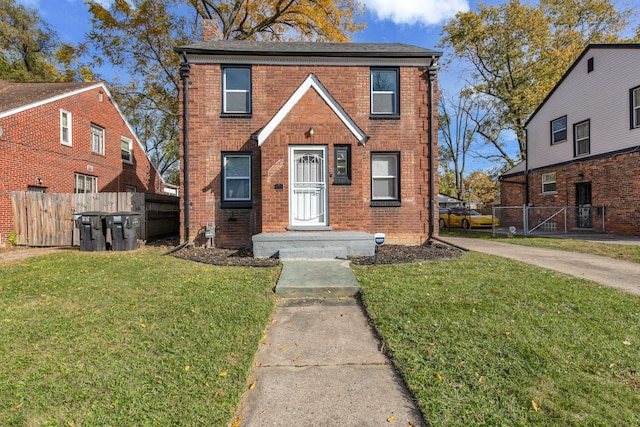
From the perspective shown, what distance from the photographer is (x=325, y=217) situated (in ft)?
28.8

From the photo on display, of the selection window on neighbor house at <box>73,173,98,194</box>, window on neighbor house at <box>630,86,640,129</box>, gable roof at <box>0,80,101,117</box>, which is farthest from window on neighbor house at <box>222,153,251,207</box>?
window on neighbor house at <box>630,86,640,129</box>

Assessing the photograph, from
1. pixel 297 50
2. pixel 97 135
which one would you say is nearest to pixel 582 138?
pixel 297 50

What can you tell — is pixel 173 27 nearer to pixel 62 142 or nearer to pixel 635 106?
pixel 62 142

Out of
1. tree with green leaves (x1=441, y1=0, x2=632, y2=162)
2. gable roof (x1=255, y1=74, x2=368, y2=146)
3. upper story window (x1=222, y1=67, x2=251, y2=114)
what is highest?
tree with green leaves (x1=441, y1=0, x2=632, y2=162)

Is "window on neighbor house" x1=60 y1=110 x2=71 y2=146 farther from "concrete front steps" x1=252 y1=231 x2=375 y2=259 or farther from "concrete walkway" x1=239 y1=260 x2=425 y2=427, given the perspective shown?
"concrete walkway" x1=239 y1=260 x2=425 y2=427

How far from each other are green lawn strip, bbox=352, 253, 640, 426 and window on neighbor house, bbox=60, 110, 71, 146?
15.6 metres

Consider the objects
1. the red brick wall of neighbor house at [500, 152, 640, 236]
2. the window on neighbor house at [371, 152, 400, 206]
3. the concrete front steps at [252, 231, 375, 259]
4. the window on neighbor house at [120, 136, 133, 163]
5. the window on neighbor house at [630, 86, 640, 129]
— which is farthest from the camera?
the window on neighbor house at [120, 136, 133, 163]

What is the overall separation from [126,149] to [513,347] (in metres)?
21.5

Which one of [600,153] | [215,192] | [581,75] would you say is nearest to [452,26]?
[581,75]

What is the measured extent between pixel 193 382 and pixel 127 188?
766 inches

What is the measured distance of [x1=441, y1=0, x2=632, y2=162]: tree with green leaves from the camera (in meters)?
23.2

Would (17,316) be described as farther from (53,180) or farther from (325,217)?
(53,180)

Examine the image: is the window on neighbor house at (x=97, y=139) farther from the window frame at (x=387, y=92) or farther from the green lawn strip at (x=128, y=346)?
Answer: the window frame at (x=387, y=92)

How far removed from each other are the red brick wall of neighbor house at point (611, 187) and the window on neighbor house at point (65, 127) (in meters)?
24.6
